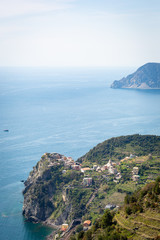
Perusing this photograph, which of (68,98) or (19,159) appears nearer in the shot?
(19,159)

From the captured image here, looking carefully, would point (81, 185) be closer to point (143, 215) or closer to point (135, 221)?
point (143, 215)

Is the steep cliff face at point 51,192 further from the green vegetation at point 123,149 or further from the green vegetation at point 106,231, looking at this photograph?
the green vegetation at point 106,231

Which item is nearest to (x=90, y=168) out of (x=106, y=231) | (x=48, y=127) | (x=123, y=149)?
(x=123, y=149)

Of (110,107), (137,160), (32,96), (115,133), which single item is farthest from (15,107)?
(137,160)

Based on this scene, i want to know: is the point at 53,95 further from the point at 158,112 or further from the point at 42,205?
the point at 42,205

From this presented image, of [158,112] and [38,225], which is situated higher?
[158,112]

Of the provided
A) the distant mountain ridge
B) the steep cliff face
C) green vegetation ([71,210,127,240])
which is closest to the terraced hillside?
green vegetation ([71,210,127,240])
